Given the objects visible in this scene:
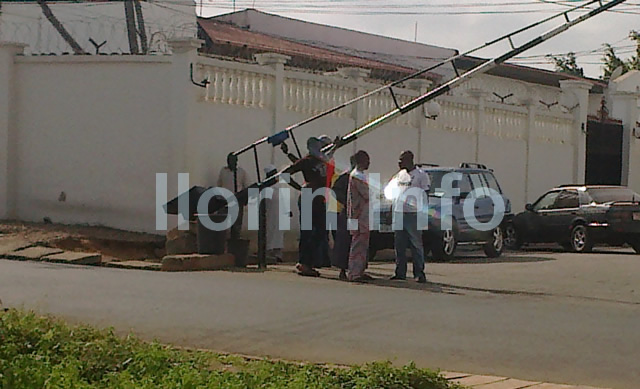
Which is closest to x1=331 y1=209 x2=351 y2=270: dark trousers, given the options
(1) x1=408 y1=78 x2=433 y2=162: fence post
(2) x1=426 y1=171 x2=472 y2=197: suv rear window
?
(2) x1=426 y1=171 x2=472 y2=197: suv rear window

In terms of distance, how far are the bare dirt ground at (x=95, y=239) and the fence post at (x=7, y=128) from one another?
39.5 inches

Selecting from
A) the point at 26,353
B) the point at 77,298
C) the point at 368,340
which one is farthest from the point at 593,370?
the point at 77,298

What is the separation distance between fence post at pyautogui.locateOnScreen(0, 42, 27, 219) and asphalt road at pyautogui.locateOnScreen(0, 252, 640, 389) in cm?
447

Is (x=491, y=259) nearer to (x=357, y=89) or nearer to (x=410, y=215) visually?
(x=357, y=89)

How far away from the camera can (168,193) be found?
17.4m

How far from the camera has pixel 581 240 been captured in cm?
2298

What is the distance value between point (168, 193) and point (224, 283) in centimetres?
474

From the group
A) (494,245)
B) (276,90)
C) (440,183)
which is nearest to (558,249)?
(494,245)

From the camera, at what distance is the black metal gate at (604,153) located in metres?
29.6

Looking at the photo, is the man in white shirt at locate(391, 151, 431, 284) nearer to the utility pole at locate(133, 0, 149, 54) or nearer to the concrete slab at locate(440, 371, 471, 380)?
the concrete slab at locate(440, 371, 471, 380)

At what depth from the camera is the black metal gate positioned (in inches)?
1166

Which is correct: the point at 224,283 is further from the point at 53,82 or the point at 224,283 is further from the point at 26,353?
the point at 53,82

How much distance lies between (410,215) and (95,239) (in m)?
5.43

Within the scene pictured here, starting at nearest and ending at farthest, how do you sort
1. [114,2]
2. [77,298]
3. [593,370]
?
[593,370] → [77,298] → [114,2]
